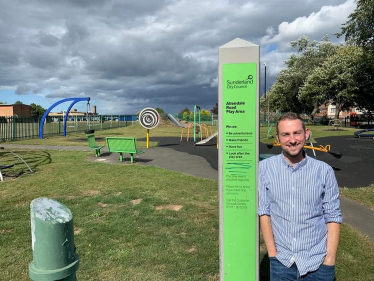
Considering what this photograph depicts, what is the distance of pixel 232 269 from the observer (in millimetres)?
2473

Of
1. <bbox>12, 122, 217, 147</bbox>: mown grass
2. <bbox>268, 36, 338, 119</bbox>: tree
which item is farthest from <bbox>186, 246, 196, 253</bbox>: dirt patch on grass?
<bbox>268, 36, 338, 119</bbox>: tree

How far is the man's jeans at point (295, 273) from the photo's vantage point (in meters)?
1.83

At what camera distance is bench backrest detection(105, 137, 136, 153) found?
1062cm

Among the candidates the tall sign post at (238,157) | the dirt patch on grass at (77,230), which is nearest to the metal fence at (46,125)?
the dirt patch on grass at (77,230)

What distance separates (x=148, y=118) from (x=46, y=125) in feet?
50.8

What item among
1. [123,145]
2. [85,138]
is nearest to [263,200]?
[123,145]

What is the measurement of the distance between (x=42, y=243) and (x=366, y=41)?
27329mm

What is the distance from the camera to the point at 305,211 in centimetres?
186

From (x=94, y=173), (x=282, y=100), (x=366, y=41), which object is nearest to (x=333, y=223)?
(x=94, y=173)

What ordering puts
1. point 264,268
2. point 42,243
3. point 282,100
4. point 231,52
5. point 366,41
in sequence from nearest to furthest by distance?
1. point 42,243
2. point 231,52
3. point 264,268
4. point 366,41
5. point 282,100

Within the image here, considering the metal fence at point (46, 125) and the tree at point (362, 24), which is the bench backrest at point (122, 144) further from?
the tree at point (362, 24)

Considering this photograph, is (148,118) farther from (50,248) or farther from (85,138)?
(50,248)

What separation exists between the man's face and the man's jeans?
0.67 m

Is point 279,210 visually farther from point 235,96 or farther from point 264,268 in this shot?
point 264,268
